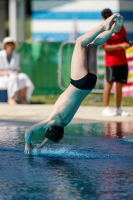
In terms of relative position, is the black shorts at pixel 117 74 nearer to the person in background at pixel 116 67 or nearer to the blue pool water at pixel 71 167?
the person in background at pixel 116 67

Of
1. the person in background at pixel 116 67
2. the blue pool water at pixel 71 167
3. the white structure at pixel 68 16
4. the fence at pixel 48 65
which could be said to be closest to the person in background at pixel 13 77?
the fence at pixel 48 65

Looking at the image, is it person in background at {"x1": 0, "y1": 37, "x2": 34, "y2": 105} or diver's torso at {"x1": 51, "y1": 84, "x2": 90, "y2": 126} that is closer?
diver's torso at {"x1": 51, "y1": 84, "x2": 90, "y2": 126}

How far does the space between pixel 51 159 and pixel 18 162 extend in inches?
17.1

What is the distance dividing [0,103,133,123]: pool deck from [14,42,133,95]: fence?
6.06 feet

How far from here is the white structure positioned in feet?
66.3

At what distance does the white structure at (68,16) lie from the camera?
66.3ft

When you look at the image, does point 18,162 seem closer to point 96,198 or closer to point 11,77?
point 96,198

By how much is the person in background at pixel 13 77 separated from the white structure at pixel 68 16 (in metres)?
4.87

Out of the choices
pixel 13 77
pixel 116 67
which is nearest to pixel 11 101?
pixel 13 77

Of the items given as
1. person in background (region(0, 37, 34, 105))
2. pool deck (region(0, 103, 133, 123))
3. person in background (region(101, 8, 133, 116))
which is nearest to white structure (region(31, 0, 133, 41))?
person in background (region(0, 37, 34, 105))

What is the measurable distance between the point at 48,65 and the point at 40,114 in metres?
3.75

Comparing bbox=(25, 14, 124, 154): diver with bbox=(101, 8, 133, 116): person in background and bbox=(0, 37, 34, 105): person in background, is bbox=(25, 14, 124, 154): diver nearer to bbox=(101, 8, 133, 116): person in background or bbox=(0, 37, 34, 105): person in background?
bbox=(101, 8, 133, 116): person in background

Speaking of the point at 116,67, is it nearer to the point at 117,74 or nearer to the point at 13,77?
the point at 117,74

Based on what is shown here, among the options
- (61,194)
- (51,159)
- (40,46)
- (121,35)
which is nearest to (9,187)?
(61,194)
